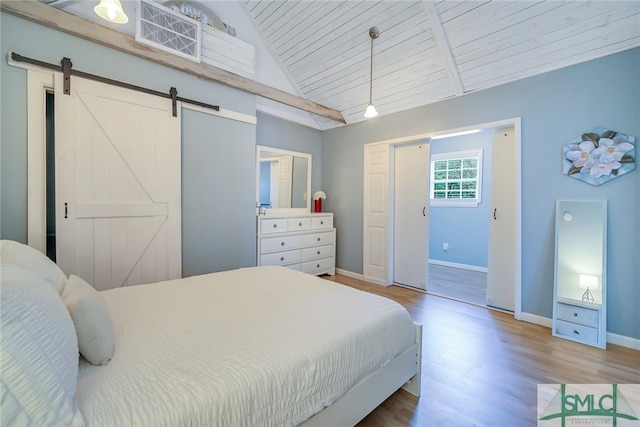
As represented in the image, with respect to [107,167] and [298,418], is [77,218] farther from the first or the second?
[298,418]

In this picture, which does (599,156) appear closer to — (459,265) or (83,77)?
(459,265)

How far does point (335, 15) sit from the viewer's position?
2850 millimetres

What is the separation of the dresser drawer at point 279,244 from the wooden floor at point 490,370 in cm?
185

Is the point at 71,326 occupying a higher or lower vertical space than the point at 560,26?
lower

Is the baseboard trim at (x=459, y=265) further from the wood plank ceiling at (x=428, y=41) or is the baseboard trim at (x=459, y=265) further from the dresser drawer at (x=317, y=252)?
the wood plank ceiling at (x=428, y=41)

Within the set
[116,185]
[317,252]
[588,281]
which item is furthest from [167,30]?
[588,281]

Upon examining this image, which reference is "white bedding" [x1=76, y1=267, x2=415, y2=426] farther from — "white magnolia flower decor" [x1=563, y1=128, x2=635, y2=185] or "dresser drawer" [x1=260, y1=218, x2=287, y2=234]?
"white magnolia flower decor" [x1=563, y1=128, x2=635, y2=185]

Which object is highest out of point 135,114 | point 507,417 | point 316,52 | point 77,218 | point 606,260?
point 316,52

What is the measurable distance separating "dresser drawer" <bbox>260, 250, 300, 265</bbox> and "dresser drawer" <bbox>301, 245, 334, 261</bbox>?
14 centimetres

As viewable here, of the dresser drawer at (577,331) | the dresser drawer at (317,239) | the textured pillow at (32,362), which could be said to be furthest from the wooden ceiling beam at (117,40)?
the dresser drawer at (577,331)

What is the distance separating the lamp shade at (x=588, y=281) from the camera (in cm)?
232

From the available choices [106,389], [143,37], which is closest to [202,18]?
[143,37]

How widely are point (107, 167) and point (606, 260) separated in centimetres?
430

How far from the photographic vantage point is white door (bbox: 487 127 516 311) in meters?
2.89
